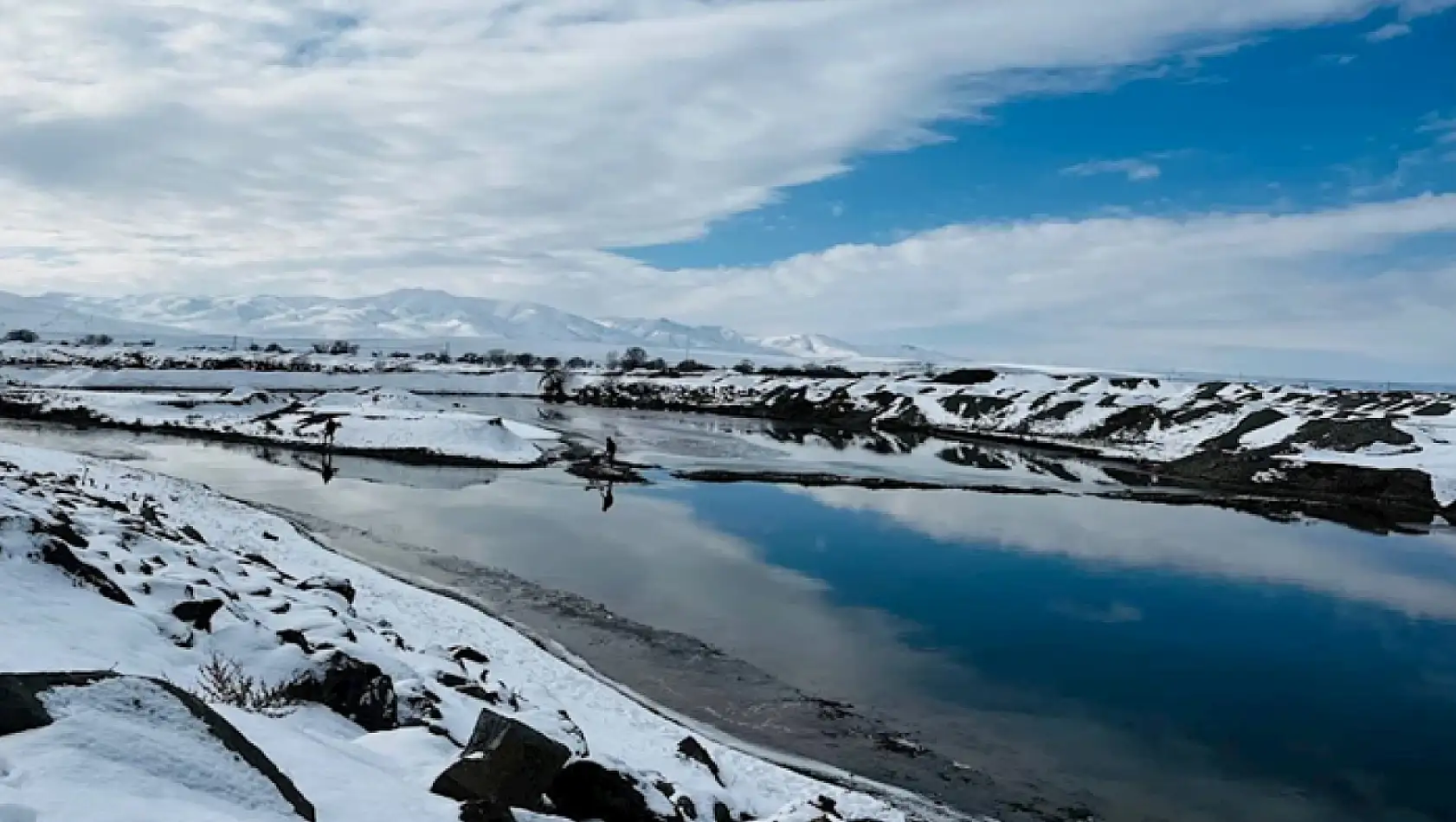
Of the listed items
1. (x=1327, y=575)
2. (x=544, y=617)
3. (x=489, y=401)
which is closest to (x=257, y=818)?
(x=544, y=617)

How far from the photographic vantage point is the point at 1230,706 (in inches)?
579

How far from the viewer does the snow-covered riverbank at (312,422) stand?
44469 mm

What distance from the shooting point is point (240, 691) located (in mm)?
7750

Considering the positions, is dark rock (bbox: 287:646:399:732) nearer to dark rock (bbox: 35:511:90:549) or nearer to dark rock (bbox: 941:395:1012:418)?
dark rock (bbox: 35:511:90:549)

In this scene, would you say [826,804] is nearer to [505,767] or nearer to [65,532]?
[505,767]

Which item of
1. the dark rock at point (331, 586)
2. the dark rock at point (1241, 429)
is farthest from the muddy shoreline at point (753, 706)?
the dark rock at point (1241, 429)

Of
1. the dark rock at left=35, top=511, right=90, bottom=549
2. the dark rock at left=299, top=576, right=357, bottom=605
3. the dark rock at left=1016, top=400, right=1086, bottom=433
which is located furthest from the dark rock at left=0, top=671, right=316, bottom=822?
the dark rock at left=1016, top=400, right=1086, bottom=433

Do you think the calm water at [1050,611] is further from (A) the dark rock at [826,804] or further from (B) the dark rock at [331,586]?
(B) the dark rock at [331,586]

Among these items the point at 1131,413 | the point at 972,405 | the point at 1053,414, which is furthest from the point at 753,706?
the point at 972,405

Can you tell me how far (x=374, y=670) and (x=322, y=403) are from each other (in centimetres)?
5216

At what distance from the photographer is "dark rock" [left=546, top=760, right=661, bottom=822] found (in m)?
7.33

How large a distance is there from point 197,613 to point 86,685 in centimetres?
516

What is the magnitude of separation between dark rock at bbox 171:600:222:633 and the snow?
4880 mm

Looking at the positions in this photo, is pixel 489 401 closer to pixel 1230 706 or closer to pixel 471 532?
pixel 471 532
